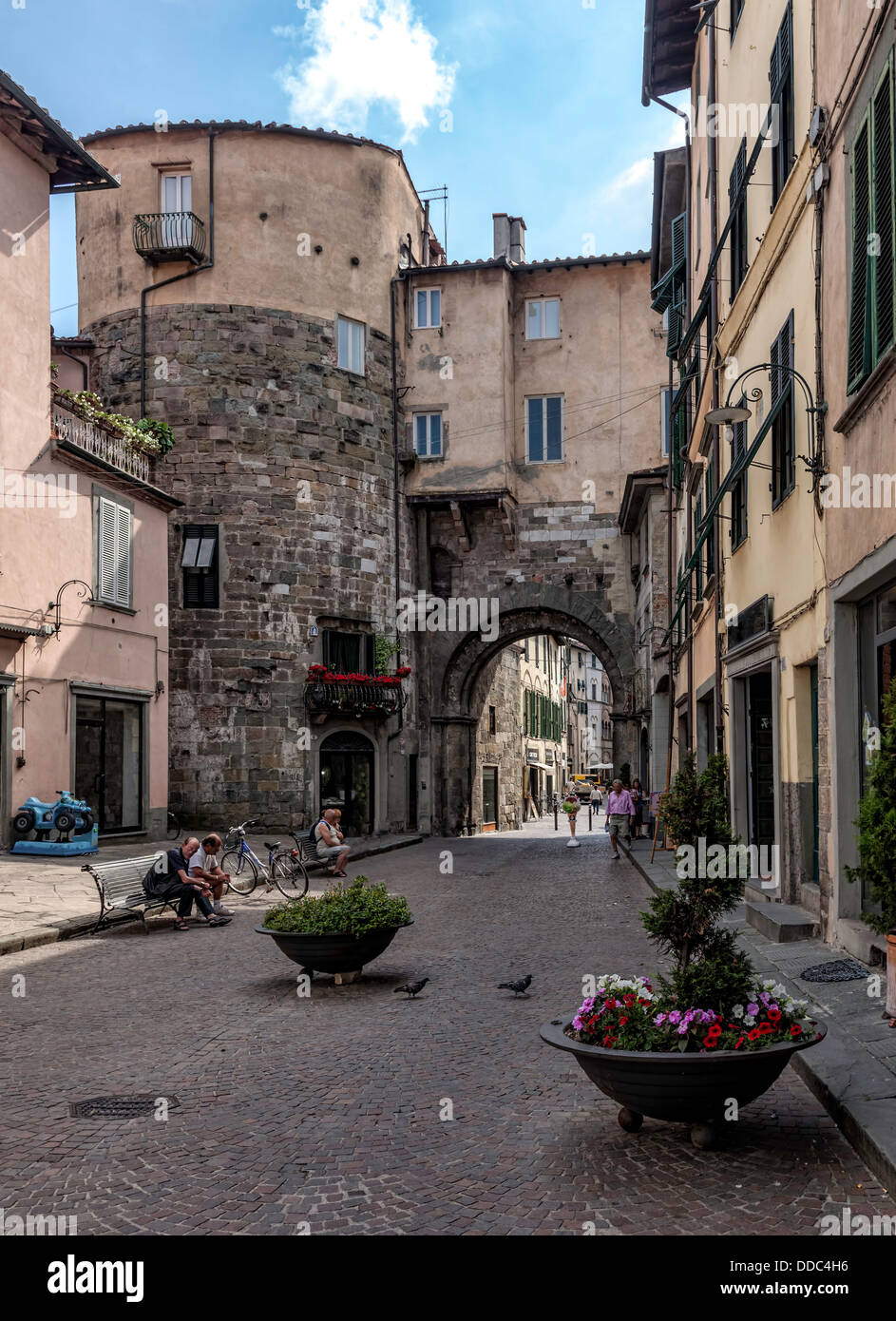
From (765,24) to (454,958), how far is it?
414 inches

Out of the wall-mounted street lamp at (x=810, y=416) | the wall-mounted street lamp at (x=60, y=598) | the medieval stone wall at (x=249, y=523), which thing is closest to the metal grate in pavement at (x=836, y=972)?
the wall-mounted street lamp at (x=810, y=416)

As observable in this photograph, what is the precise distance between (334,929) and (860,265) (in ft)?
20.6

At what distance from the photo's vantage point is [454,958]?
1041 centimetres

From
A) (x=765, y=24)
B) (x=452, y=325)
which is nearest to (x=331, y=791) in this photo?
(x=452, y=325)

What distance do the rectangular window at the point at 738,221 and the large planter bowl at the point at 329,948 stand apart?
9581 mm

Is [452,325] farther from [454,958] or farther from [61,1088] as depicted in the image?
[61,1088]

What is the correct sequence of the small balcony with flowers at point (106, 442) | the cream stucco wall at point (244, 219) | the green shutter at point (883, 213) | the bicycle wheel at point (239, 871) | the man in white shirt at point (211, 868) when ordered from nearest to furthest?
the green shutter at point (883, 213)
the man in white shirt at point (211, 868)
the bicycle wheel at point (239, 871)
the small balcony with flowers at point (106, 442)
the cream stucco wall at point (244, 219)

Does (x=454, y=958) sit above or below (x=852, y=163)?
below

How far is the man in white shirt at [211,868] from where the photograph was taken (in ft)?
45.8

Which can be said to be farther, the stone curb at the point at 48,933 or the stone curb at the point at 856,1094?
the stone curb at the point at 48,933

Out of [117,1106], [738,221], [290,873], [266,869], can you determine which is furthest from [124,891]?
[738,221]

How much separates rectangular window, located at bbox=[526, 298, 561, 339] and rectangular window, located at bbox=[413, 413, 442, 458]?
3710mm

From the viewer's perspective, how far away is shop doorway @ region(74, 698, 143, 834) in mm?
20438

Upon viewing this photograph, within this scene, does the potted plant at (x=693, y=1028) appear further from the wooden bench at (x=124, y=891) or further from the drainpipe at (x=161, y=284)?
the drainpipe at (x=161, y=284)
